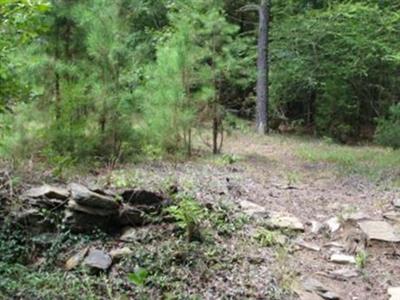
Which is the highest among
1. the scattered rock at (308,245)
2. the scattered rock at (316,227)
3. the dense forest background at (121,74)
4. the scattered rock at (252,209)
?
the dense forest background at (121,74)

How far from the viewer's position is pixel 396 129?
14.2m

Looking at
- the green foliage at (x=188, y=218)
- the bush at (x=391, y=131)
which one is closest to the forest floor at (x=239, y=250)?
the green foliage at (x=188, y=218)

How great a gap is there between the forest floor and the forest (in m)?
0.02

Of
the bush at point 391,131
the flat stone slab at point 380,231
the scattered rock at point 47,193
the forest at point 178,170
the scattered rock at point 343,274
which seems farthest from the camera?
the bush at point 391,131

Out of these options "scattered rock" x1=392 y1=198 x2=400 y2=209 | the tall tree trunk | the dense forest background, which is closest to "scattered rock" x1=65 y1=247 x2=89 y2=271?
the dense forest background

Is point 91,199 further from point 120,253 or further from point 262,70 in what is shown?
point 262,70

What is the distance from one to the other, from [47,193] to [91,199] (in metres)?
0.50

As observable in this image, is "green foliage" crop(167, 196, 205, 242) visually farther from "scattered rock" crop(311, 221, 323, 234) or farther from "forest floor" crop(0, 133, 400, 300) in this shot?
"scattered rock" crop(311, 221, 323, 234)

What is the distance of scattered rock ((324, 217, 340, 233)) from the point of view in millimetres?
6199

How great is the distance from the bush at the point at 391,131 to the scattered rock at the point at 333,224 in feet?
27.4

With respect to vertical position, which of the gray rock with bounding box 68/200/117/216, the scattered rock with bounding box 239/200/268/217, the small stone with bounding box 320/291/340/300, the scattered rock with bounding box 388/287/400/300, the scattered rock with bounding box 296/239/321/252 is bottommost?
the scattered rock with bounding box 388/287/400/300

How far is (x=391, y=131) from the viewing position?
46.8ft

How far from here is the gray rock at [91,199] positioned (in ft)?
17.5

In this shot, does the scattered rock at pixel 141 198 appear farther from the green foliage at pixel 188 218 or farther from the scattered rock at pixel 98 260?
the scattered rock at pixel 98 260
